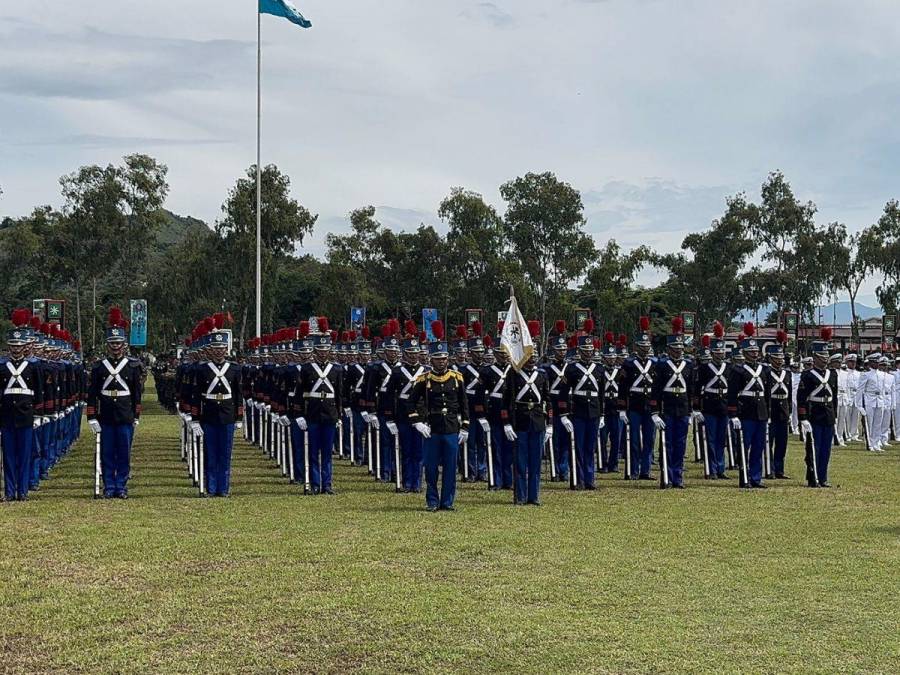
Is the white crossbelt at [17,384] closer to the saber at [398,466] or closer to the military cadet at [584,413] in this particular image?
the saber at [398,466]

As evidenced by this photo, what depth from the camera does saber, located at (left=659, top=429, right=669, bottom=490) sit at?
15.0m

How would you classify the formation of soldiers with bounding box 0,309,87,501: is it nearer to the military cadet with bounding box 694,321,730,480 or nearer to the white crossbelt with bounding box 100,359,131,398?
the white crossbelt with bounding box 100,359,131,398

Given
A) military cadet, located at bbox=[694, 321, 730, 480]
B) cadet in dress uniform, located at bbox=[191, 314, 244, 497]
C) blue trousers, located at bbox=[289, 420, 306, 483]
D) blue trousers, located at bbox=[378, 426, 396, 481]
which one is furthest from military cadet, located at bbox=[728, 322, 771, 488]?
cadet in dress uniform, located at bbox=[191, 314, 244, 497]

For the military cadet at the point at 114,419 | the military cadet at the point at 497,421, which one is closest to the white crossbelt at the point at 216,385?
the military cadet at the point at 114,419

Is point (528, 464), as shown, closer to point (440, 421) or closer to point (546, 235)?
point (440, 421)

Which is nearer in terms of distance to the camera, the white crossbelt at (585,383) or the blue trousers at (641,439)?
the white crossbelt at (585,383)

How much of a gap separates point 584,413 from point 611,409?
2.31 metres

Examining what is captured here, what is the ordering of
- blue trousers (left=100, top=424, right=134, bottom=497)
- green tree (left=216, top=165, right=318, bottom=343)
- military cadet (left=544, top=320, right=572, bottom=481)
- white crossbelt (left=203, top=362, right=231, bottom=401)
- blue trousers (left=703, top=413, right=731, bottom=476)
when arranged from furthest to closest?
1. green tree (left=216, top=165, right=318, bottom=343)
2. blue trousers (left=703, top=413, right=731, bottom=476)
3. military cadet (left=544, top=320, right=572, bottom=481)
4. white crossbelt (left=203, top=362, right=231, bottom=401)
5. blue trousers (left=100, top=424, right=134, bottom=497)

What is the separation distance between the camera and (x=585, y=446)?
1501 centimetres

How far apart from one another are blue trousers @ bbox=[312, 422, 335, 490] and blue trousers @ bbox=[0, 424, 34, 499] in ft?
12.2

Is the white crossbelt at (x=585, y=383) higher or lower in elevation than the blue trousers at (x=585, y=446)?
higher

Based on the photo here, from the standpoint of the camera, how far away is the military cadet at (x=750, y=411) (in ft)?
50.4

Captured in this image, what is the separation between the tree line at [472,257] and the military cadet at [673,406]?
31615mm

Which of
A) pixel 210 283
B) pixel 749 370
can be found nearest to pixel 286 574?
pixel 749 370
